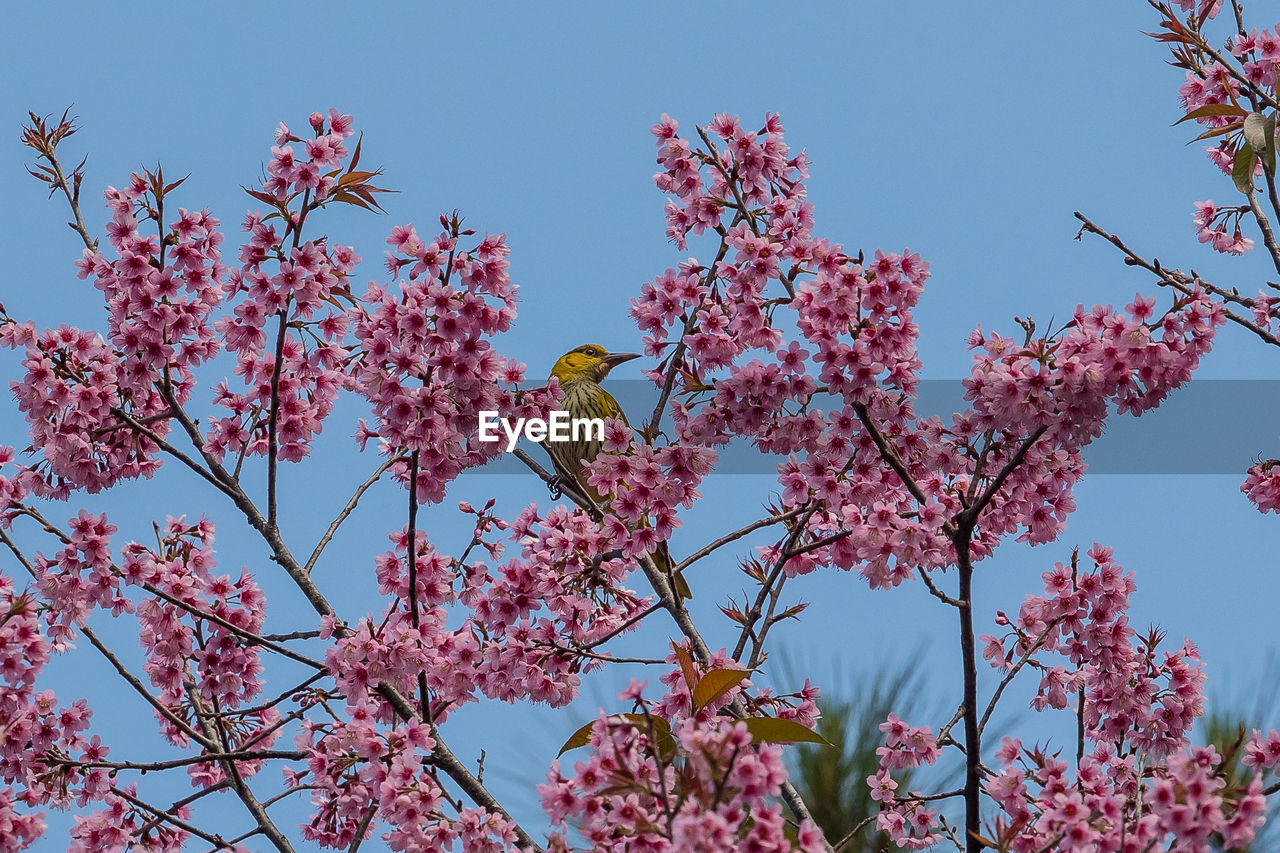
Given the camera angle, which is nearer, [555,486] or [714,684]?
[714,684]

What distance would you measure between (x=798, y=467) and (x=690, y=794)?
4.72ft

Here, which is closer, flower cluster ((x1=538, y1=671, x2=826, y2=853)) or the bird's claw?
flower cluster ((x1=538, y1=671, x2=826, y2=853))

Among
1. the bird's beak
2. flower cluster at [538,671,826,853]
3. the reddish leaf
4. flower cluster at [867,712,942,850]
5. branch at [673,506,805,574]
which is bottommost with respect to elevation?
flower cluster at [538,671,826,853]

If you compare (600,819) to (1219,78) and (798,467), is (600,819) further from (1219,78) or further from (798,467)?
(1219,78)

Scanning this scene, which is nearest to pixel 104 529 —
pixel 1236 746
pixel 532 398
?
pixel 532 398

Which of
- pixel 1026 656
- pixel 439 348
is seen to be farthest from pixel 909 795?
pixel 439 348

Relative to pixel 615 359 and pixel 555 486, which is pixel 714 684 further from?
pixel 615 359

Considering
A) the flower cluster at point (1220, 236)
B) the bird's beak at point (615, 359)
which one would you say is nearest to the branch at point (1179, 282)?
the flower cluster at point (1220, 236)

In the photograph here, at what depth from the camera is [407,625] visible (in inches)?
Result: 148

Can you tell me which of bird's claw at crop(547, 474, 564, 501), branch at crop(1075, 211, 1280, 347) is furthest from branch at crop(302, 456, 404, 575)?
branch at crop(1075, 211, 1280, 347)

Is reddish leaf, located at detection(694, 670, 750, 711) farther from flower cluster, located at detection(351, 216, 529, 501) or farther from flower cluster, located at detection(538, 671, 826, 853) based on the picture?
flower cluster, located at detection(351, 216, 529, 501)

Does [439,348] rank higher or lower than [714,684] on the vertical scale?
higher

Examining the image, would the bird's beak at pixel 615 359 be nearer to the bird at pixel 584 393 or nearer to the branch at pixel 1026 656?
the bird at pixel 584 393

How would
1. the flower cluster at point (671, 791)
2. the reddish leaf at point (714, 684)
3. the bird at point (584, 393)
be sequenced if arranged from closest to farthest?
the flower cluster at point (671, 791), the reddish leaf at point (714, 684), the bird at point (584, 393)
